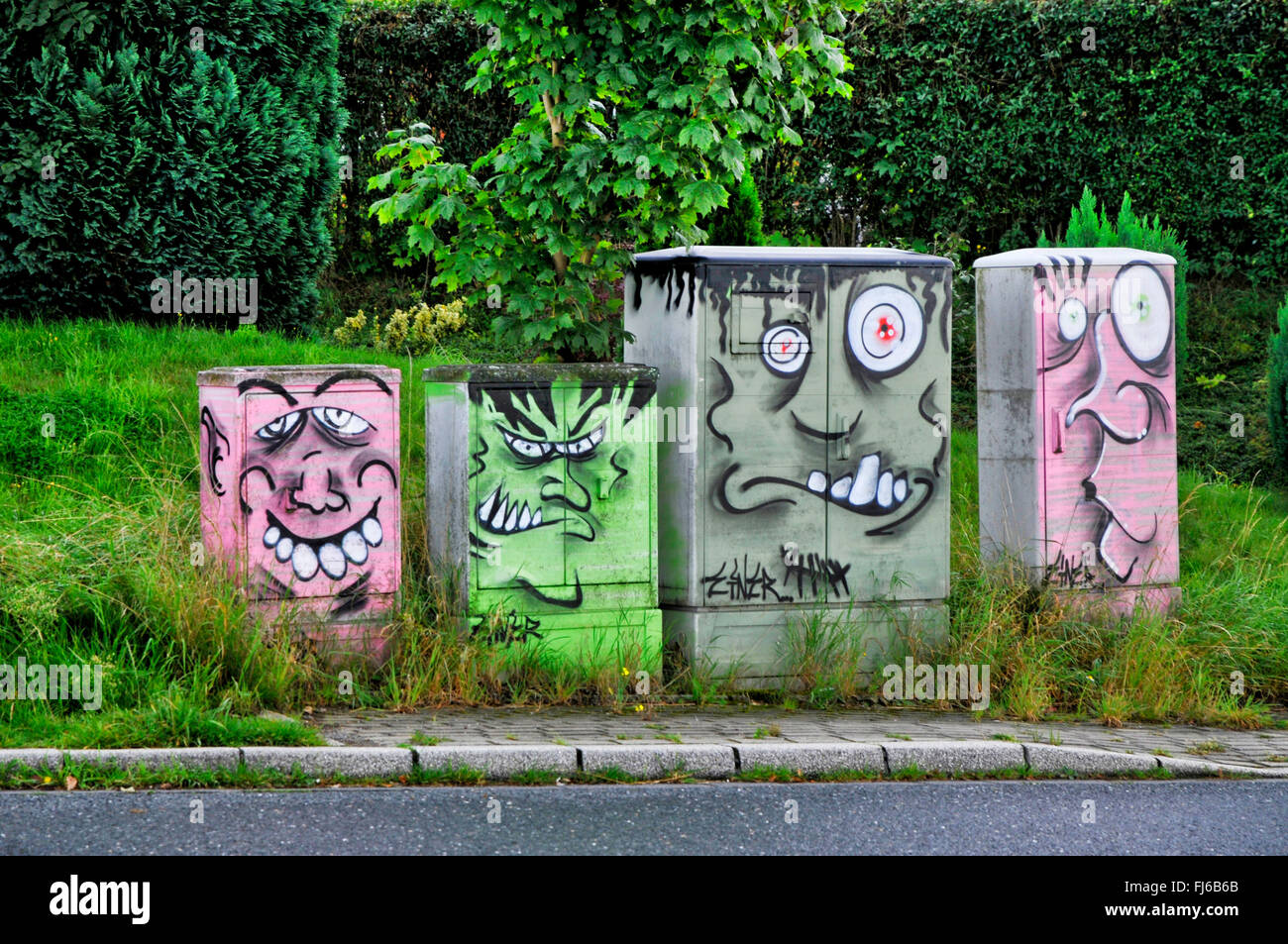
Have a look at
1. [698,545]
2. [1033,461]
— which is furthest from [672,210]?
[1033,461]

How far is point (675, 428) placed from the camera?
7.24 m

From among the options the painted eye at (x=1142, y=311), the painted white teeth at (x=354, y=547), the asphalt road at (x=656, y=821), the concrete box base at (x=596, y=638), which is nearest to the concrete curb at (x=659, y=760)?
the asphalt road at (x=656, y=821)

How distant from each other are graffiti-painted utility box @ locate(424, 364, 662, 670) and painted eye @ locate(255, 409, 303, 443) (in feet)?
2.58

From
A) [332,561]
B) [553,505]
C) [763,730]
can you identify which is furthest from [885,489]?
[332,561]

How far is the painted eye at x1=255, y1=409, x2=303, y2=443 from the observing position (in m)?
6.58

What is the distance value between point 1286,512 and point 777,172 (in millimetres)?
5550

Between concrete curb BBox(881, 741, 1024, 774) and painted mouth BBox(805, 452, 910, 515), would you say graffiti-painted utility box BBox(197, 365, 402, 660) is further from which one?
concrete curb BBox(881, 741, 1024, 774)

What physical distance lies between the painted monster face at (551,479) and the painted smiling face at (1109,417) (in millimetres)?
2368

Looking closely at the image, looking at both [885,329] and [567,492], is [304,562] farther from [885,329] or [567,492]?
[885,329]

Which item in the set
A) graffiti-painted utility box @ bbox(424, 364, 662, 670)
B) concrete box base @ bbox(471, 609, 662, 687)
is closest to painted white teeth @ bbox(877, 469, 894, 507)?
graffiti-painted utility box @ bbox(424, 364, 662, 670)

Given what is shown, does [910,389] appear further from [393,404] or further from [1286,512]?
[1286,512]

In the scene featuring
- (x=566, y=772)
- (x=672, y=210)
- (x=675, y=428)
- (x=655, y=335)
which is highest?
(x=672, y=210)

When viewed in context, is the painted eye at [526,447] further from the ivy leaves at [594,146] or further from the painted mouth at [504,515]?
the ivy leaves at [594,146]

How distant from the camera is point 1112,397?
782 centimetres
